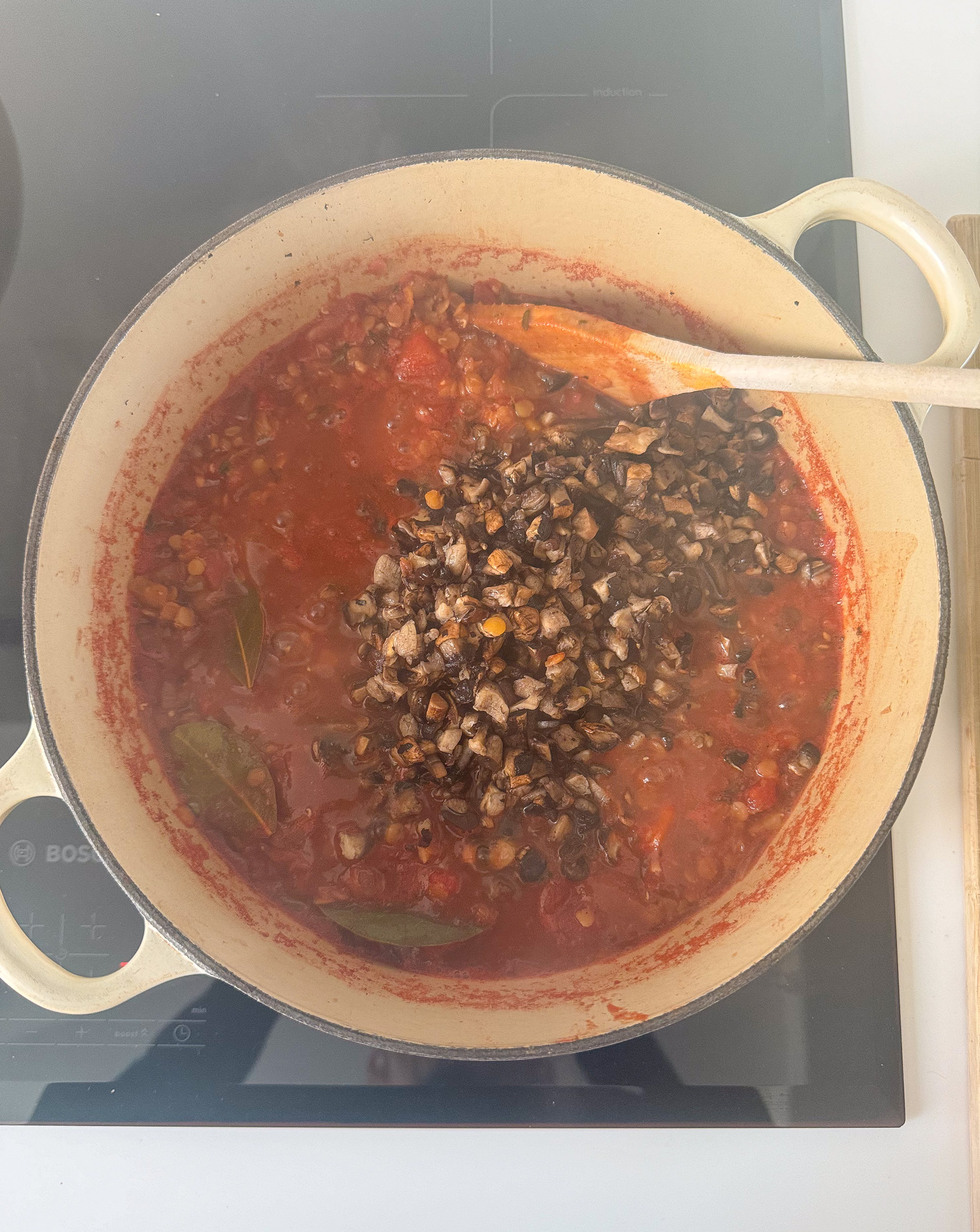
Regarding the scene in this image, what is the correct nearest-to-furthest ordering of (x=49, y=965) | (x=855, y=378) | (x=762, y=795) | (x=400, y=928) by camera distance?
(x=49, y=965) → (x=855, y=378) → (x=400, y=928) → (x=762, y=795)

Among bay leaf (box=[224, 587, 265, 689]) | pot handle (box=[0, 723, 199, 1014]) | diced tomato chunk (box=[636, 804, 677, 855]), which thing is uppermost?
bay leaf (box=[224, 587, 265, 689])

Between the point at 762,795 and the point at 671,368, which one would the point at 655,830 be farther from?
the point at 671,368

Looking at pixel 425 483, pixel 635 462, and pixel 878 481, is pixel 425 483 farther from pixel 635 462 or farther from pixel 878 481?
pixel 878 481

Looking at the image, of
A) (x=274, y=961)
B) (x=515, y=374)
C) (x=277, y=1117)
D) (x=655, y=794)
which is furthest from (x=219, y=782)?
(x=515, y=374)

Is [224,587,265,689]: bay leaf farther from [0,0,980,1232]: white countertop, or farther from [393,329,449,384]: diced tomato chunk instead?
[0,0,980,1232]: white countertop

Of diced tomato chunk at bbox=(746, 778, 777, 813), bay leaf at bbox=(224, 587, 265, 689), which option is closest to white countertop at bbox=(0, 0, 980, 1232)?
diced tomato chunk at bbox=(746, 778, 777, 813)

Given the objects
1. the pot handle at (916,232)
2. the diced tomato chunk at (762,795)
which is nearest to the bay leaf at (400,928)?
the diced tomato chunk at (762,795)

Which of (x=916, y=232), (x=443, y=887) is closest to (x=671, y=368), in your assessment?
(x=916, y=232)
